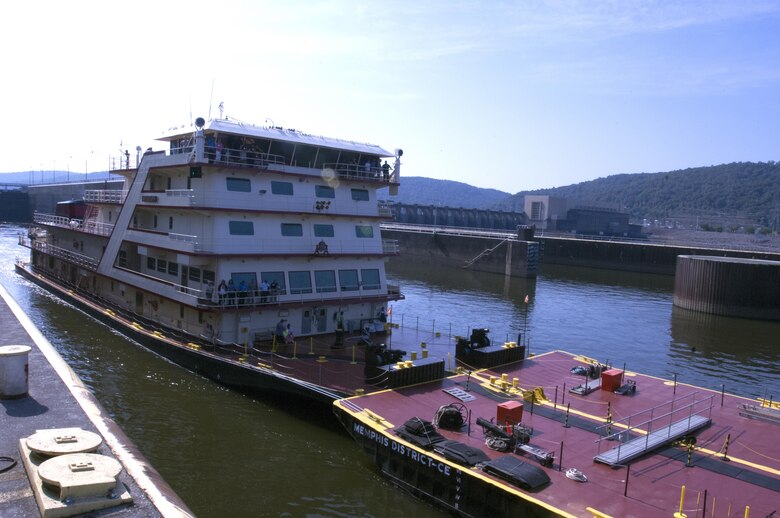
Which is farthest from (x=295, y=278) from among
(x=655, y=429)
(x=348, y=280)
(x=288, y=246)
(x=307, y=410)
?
(x=655, y=429)

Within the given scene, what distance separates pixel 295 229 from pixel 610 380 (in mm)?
14855

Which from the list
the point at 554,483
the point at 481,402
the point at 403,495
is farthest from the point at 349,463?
the point at 554,483

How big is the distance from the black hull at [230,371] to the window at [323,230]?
754cm

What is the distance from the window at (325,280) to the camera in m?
26.1

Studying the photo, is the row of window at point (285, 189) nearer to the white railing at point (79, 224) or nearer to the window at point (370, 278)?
the window at point (370, 278)

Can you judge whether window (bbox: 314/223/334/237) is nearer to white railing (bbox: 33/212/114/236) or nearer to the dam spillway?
white railing (bbox: 33/212/114/236)

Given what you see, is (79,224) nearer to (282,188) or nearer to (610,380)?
(282,188)

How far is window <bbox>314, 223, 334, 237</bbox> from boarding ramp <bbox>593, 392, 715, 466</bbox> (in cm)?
1562

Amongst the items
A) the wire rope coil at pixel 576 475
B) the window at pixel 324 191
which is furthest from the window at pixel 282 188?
the wire rope coil at pixel 576 475

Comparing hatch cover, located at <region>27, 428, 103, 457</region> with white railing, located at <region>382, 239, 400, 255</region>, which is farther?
white railing, located at <region>382, 239, 400, 255</region>

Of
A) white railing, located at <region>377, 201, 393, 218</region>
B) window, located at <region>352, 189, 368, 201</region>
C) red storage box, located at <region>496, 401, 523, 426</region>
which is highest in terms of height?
window, located at <region>352, 189, 368, 201</region>

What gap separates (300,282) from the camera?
25.6 m

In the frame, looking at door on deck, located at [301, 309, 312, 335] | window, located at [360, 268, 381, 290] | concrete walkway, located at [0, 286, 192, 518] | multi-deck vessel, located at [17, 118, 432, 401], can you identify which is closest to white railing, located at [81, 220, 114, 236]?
multi-deck vessel, located at [17, 118, 432, 401]

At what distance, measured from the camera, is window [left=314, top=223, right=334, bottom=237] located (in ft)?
87.4
